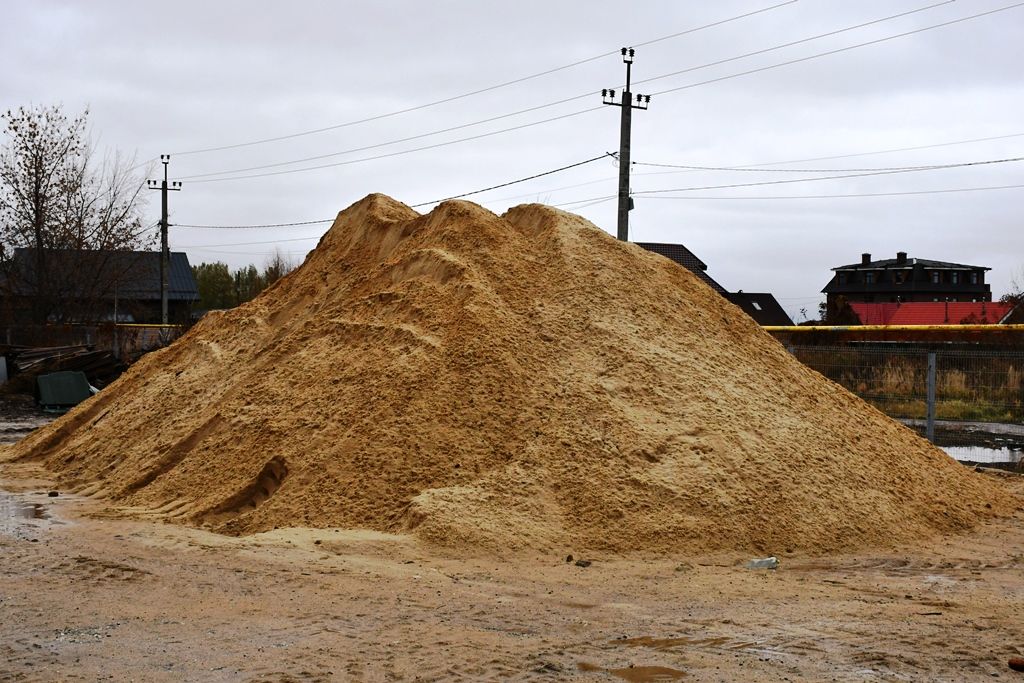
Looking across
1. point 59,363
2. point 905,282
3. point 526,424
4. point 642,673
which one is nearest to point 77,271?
point 59,363

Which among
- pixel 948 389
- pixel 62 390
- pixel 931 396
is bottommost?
pixel 62 390

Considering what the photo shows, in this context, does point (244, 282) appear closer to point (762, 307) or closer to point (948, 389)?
point (762, 307)

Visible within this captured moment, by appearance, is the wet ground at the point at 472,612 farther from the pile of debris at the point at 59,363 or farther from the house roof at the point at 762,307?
the house roof at the point at 762,307

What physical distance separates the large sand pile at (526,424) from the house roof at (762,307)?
49623 mm

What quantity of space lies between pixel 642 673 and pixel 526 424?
444 centimetres

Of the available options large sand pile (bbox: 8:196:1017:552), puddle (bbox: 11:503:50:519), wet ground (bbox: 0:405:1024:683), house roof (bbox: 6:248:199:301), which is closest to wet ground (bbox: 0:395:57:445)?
large sand pile (bbox: 8:196:1017:552)

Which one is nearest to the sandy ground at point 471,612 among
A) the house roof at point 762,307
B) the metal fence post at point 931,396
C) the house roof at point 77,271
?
the metal fence post at point 931,396

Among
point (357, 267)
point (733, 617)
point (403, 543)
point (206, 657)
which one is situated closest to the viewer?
point (206, 657)

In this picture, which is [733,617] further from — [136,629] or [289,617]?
[136,629]

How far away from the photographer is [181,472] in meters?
10.5

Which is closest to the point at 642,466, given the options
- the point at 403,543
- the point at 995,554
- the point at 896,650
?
the point at 403,543

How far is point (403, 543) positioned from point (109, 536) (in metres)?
2.59

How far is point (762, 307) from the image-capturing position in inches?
2509

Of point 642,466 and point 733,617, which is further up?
point 642,466
